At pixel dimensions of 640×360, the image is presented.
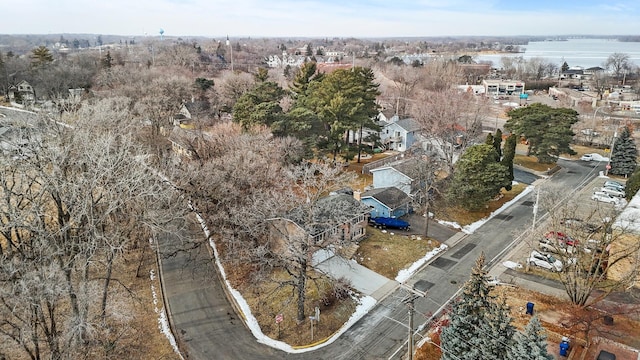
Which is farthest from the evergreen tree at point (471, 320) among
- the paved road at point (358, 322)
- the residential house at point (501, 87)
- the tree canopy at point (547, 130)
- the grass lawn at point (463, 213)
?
the residential house at point (501, 87)

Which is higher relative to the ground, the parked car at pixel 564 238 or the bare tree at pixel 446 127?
the bare tree at pixel 446 127

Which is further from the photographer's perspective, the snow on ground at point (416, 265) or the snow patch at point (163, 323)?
the snow on ground at point (416, 265)

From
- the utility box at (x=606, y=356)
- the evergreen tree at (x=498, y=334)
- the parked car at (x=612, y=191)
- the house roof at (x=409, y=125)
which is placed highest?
the house roof at (x=409, y=125)

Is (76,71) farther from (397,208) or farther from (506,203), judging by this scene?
(506,203)

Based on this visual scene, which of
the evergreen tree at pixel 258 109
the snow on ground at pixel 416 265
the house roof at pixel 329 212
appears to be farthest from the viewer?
the evergreen tree at pixel 258 109

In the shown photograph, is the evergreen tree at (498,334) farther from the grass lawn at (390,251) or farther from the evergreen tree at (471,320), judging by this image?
the grass lawn at (390,251)

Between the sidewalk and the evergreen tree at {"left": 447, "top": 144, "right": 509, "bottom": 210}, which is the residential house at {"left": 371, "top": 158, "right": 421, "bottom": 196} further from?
the sidewalk
